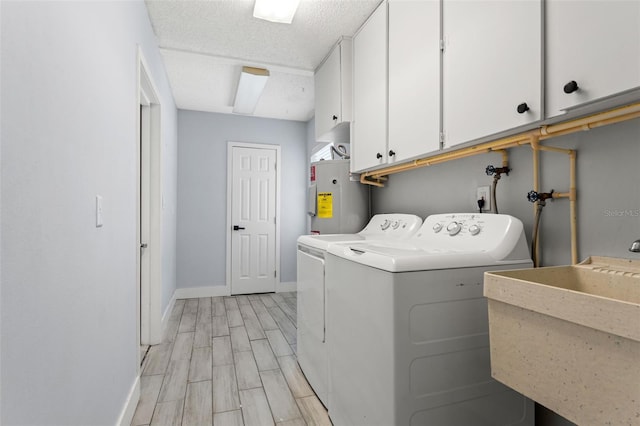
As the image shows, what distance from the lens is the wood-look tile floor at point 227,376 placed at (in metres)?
1.82

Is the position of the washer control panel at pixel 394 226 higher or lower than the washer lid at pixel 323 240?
higher

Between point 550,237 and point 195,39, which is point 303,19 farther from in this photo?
point 550,237

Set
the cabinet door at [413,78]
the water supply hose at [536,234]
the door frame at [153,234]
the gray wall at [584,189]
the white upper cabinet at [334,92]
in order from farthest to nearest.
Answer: the door frame at [153,234], the white upper cabinet at [334,92], the cabinet door at [413,78], the water supply hose at [536,234], the gray wall at [584,189]

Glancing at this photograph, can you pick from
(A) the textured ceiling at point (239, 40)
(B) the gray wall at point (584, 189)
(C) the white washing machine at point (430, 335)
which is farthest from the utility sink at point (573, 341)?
(A) the textured ceiling at point (239, 40)

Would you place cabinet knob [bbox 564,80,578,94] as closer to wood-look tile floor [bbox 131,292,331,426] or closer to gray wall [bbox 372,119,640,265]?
gray wall [bbox 372,119,640,265]

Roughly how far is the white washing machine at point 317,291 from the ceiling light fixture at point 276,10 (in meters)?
1.50

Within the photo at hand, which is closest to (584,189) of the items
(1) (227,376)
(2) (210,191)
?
(1) (227,376)

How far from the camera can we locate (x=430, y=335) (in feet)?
4.01

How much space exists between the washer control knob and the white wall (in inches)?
60.3

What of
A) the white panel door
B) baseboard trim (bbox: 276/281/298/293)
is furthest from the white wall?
baseboard trim (bbox: 276/281/298/293)

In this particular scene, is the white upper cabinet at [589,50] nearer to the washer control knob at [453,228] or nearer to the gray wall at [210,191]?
the washer control knob at [453,228]

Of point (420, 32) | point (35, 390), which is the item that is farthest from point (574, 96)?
point (35, 390)

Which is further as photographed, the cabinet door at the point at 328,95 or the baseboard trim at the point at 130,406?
the cabinet door at the point at 328,95

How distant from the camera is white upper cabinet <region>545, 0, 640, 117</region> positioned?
2.89 ft
